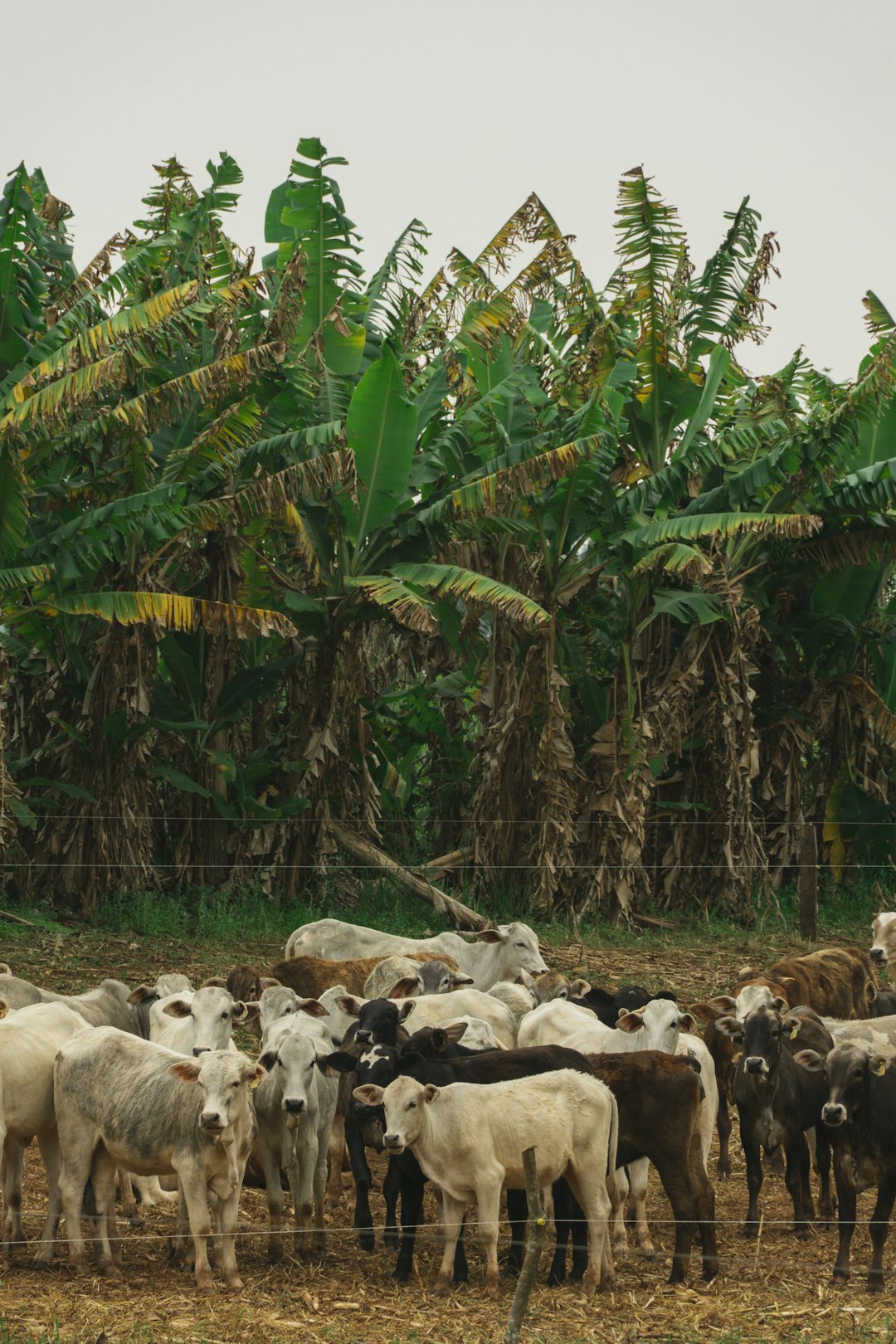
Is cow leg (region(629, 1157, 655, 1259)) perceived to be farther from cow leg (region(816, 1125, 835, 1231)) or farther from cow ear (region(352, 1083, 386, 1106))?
cow ear (region(352, 1083, 386, 1106))

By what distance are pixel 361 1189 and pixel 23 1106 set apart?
1.82 m

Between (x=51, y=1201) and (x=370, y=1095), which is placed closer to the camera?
(x=370, y=1095)

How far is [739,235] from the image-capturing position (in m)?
17.2

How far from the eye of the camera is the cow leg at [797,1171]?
327 inches

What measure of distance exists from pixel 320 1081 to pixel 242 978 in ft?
7.65

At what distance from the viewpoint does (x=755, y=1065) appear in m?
8.06

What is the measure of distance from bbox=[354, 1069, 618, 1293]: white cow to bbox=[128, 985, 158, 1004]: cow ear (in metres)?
2.53

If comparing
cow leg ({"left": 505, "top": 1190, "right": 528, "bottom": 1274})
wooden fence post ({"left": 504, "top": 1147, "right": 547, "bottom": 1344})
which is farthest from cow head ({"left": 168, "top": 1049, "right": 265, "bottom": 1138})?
wooden fence post ({"left": 504, "top": 1147, "right": 547, "bottom": 1344})

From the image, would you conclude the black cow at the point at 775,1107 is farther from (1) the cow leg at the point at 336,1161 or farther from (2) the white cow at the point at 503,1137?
(1) the cow leg at the point at 336,1161

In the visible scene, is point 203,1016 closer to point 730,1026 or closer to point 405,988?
point 405,988

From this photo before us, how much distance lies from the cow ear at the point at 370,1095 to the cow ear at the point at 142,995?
245 centimetres

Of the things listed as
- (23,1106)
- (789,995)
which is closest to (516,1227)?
(23,1106)

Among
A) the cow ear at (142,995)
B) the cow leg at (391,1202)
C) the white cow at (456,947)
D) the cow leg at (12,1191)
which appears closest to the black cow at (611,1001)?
the white cow at (456,947)

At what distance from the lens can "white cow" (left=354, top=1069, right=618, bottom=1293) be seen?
7.27 m
